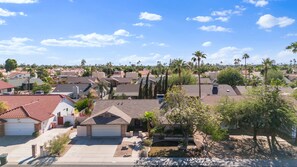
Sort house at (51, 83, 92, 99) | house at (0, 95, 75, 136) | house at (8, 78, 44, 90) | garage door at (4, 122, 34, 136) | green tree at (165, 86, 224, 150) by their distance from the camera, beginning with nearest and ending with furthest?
green tree at (165, 86, 224, 150), house at (0, 95, 75, 136), garage door at (4, 122, 34, 136), house at (51, 83, 92, 99), house at (8, 78, 44, 90)

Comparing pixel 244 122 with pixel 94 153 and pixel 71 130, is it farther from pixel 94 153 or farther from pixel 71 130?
pixel 71 130

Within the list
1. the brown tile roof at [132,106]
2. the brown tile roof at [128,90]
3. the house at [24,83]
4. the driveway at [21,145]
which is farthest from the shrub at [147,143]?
the house at [24,83]

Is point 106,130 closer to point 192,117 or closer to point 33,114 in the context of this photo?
point 33,114

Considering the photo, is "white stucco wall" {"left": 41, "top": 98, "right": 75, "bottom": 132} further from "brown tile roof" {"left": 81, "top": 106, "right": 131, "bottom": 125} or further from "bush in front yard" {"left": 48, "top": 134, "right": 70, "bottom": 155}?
"bush in front yard" {"left": 48, "top": 134, "right": 70, "bottom": 155}

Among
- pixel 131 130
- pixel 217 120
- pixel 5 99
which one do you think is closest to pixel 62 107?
pixel 5 99

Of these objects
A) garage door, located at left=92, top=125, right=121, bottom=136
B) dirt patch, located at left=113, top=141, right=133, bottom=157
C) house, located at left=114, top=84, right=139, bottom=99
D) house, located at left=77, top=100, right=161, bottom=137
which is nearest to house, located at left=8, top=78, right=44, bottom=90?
house, located at left=114, top=84, right=139, bottom=99

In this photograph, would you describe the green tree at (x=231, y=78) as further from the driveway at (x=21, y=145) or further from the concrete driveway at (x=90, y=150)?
the driveway at (x=21, y=145)
